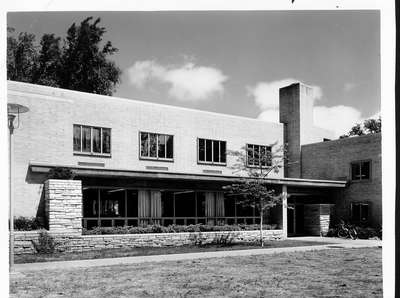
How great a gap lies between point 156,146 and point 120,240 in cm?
787

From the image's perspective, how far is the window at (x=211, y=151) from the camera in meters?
27.9

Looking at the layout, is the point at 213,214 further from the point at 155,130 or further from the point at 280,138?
the point at 280,138

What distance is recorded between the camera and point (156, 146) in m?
25.9

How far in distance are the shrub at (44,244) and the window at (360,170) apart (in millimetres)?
18863

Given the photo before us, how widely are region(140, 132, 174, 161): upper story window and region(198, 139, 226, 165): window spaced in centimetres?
207

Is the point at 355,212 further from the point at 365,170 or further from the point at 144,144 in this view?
the point at 144,144

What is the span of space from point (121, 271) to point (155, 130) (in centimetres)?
1447

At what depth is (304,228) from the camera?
93.9ft

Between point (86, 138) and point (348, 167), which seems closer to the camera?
point (86, 138)

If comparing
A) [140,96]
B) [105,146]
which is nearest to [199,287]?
[105,146]

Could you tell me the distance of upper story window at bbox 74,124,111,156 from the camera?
75.7 feet

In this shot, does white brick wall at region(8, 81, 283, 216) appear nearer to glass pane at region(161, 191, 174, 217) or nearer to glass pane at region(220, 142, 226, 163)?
glass pane at region(220, 142, 226, 163)

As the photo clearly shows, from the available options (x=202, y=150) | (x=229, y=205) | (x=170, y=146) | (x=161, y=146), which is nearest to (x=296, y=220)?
(x=229, y=205)

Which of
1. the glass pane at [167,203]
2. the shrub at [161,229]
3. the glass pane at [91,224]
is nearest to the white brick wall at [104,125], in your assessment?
the glass pane at [91,224]
